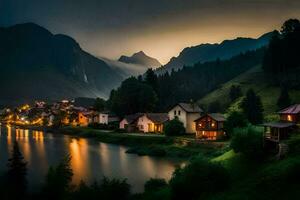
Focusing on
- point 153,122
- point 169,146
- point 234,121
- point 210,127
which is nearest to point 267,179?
point 234,121

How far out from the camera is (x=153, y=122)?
360 ft

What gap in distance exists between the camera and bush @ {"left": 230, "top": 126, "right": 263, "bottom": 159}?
42.7m

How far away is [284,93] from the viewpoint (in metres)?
103

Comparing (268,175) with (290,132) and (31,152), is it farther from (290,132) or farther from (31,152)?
(31,152)

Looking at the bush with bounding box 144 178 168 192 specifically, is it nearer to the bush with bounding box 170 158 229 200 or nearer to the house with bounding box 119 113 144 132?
the bush with bounding box 170 158 229 200

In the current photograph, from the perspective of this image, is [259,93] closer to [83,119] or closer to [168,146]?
[168,146]

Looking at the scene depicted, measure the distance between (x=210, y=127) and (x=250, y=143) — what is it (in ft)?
145

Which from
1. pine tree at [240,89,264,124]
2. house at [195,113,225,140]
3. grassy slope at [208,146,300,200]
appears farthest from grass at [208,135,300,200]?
pine tree at [240,89,264,124]

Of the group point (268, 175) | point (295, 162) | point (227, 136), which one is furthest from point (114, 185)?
point (227, 136)

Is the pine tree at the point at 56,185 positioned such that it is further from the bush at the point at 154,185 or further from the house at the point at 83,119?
the house at the point at 83,119

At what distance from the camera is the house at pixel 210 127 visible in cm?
8562

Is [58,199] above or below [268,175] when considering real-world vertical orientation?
below

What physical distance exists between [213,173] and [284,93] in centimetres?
7395

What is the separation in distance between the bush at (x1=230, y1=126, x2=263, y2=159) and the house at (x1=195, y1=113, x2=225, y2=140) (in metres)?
41.0
